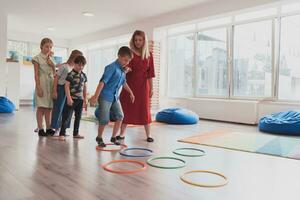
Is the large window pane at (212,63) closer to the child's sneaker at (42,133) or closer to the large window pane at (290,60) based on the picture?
the large window pane at (290,60)

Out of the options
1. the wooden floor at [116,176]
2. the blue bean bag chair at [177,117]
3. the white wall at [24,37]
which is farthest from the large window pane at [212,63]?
the white wall at [24,37]

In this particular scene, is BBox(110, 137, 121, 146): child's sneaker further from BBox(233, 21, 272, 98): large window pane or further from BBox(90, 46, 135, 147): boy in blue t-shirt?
BBox(233, 21, 272, 98): large window pane

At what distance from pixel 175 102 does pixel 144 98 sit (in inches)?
151

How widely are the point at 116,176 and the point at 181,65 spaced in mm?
5565

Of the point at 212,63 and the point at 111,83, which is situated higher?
the point at 212,63

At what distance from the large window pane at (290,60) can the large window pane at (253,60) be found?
8.9 inches

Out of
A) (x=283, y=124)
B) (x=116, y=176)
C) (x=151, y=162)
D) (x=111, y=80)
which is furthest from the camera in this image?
(x=283, y=124)

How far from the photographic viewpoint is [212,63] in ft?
21.2

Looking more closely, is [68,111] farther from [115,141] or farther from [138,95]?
[138,95]

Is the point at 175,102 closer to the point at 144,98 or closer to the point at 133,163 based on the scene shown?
the point at 144,98

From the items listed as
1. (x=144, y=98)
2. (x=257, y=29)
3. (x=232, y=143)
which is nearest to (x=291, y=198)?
(x=232, y=143)

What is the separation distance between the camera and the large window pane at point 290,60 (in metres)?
5.07

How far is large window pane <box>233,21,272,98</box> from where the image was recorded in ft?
17.9

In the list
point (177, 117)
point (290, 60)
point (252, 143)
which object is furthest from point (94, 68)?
point (252, 143)
